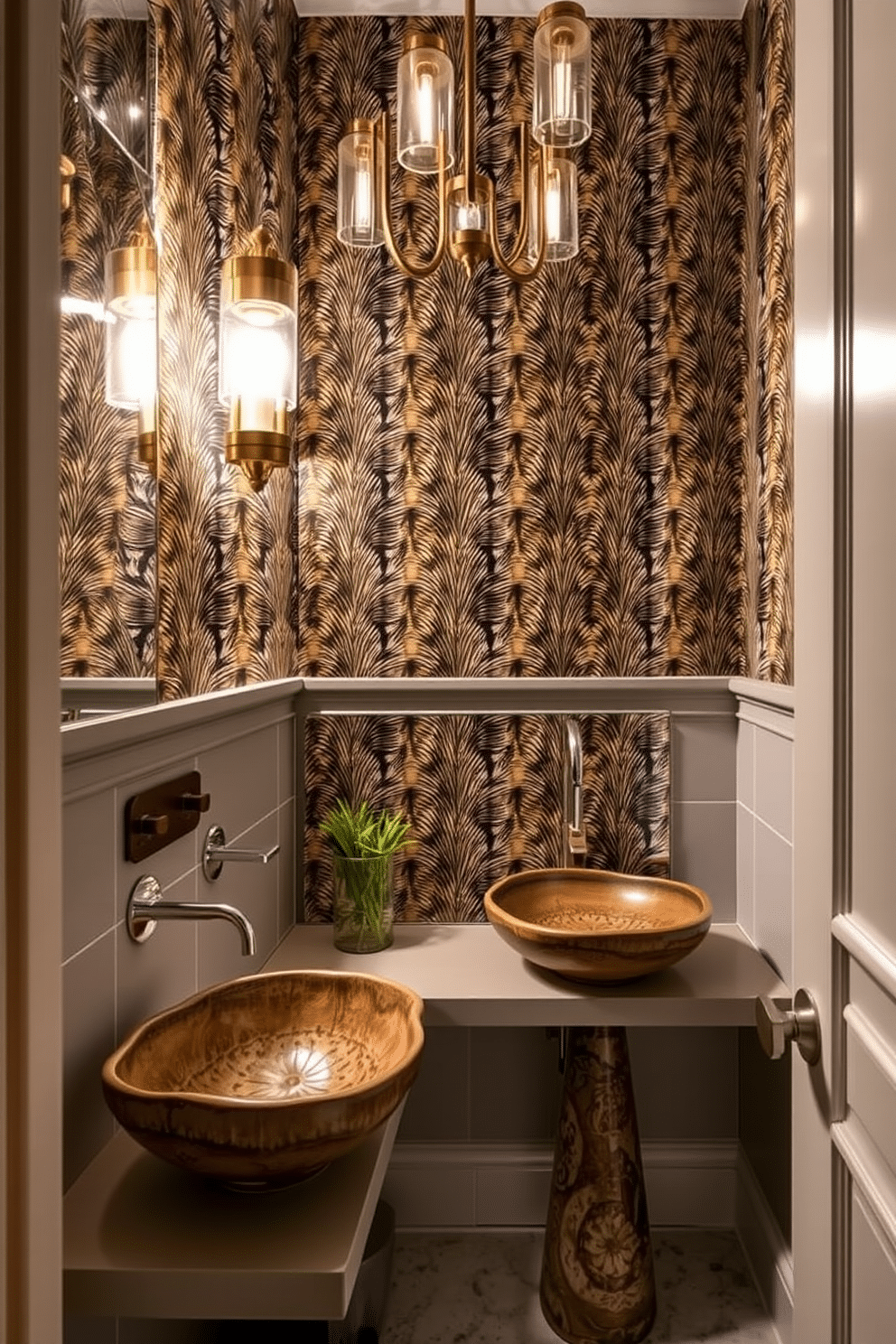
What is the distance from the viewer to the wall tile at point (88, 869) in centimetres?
98

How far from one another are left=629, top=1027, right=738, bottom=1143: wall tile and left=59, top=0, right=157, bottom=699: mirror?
1.44m

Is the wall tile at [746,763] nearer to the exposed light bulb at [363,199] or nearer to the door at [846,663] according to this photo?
the door at [846,663]

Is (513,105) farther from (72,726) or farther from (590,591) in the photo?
(72,726)

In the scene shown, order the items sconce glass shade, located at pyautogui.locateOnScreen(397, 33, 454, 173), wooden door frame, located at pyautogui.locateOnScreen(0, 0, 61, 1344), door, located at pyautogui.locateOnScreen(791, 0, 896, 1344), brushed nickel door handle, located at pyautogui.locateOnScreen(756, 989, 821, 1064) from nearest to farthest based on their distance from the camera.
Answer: wooden door frame, located at pyautogui.locateOnScreen(0, 0, 61, 1344) < door, located at pyautogui.locateOnScreen(791, 0, 896, 1344) < brushed nickel door handle, located at pyautogui.locateOnScreen(756, 989, 821, 1064) < sconce glass shade, located at pyautogui.locateOnScreen(397, 33, 454, 173)

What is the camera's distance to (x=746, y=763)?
6.60 ft

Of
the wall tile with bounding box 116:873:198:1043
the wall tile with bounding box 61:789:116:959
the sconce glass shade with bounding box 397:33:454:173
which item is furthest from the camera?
the sconce glass shade with bounding box 397:33:454:173

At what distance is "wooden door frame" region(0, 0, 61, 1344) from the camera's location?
0.48 m

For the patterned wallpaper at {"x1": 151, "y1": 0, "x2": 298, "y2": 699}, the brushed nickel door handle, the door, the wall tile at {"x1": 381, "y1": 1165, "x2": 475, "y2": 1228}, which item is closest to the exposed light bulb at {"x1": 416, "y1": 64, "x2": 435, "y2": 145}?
the patterned wallpaper at {"x1": 151, "y1": 0, "x2": 298, "y2": 699}

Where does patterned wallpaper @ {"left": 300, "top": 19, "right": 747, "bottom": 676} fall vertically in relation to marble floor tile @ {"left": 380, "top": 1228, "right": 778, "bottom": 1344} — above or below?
above

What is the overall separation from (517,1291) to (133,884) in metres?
1.30

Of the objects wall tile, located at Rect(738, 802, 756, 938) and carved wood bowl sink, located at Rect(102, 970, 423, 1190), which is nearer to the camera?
carved wood bowl sink, located at Rect(102, 970, 423, 1190)

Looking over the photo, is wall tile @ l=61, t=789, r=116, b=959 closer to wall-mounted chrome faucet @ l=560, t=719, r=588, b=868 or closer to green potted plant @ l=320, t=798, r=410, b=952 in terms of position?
green potted plant @ l=320, t=798, r=410, b=952

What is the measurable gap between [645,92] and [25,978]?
91.3 inches

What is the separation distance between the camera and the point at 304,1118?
0.88 m
